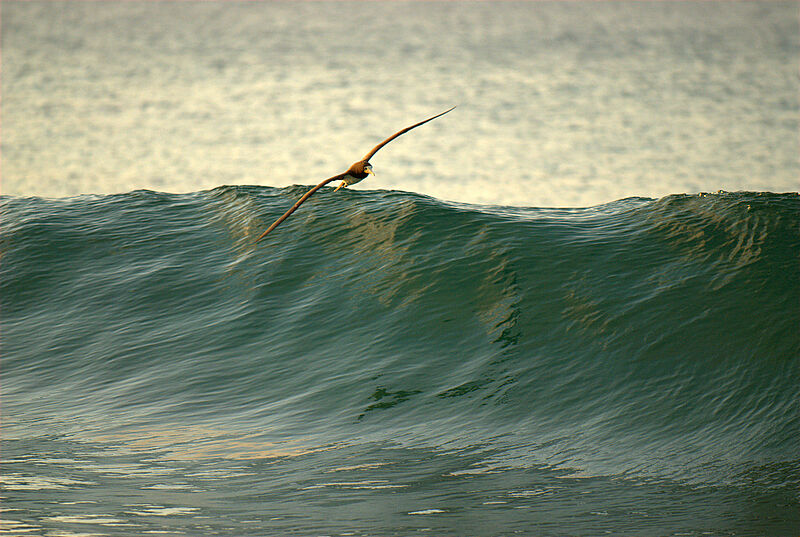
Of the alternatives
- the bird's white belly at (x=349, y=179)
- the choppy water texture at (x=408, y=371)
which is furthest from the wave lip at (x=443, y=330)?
the bird's white belly at (x=349, y=179)

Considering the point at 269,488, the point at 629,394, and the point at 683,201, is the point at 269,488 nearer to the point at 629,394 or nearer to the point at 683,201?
the point at 629,394

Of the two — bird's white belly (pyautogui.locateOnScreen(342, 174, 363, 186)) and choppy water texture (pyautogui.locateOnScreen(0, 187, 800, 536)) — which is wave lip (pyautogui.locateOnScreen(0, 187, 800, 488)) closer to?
choppy water texture (pyautogui.locateOnScreen(0, 187, 800, 536))

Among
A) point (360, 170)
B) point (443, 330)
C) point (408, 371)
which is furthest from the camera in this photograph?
point (443, 330)

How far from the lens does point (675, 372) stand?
9.27 meters

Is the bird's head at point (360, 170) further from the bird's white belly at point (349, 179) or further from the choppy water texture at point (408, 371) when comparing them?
the choppy water texture at point (408, 371)

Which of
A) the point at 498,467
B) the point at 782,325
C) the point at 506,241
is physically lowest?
the point at 498,467

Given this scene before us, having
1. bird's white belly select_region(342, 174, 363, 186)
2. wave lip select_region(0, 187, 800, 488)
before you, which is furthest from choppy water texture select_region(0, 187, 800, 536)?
bird's white belly select_region(342, 174, 363, 186)

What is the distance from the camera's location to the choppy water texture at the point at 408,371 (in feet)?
22.9

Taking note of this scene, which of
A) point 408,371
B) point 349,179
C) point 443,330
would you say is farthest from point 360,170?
point 443,330

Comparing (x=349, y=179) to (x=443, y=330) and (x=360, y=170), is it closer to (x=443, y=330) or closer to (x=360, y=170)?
(x=360, y=170)

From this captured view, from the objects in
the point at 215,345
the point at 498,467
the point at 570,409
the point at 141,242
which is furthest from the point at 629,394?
the point at 141,242

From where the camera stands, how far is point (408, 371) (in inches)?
402

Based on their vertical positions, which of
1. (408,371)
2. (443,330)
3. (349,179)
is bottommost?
(408,371)

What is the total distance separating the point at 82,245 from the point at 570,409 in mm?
10702
